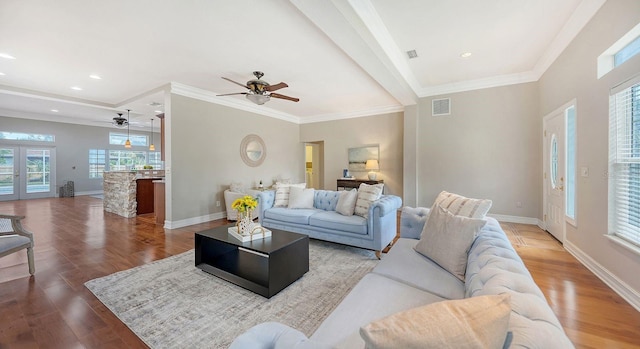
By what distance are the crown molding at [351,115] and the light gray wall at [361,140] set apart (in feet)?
0.30

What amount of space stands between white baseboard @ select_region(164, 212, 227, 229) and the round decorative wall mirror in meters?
1.46

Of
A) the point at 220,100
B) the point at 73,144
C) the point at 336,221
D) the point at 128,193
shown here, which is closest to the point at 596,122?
the point at 336,221

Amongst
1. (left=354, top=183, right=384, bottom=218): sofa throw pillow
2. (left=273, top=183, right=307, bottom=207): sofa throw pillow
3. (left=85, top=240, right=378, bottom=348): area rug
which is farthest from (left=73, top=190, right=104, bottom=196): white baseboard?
(left=354, top=183, right=384, bottom=218): sofa throw pillow

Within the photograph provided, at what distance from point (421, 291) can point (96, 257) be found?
12.9 ft

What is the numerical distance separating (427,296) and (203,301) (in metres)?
1.87

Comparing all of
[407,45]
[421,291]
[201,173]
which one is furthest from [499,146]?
[201,173]

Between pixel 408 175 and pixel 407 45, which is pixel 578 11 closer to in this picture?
pixel 407 45

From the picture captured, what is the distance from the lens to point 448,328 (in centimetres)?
64

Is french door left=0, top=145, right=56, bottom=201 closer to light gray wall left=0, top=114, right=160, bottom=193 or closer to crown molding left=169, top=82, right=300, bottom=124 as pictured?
light gray wall left=0, top=114, right=160, bottom=193

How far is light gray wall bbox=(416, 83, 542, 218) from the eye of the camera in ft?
15.0

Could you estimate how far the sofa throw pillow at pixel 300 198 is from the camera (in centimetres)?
400

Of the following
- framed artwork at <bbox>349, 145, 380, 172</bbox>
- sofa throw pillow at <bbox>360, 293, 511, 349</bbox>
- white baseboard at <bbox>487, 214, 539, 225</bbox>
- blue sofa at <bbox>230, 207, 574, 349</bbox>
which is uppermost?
framed artwork at <bbox>349, 145, 380, 172</bbox>

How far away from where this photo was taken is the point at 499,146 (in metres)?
4.81

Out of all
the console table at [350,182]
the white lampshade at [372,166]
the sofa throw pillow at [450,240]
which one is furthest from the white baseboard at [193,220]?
the sofa throw pillow at [450,240]
